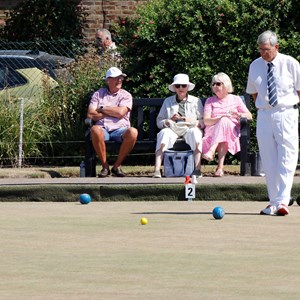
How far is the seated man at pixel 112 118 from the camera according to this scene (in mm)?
13422

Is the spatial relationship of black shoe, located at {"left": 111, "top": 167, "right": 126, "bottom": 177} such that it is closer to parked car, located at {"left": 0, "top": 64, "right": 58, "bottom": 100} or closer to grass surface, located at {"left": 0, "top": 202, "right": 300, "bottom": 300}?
grass surface, located at {"left": 0, "top": 202, "right": 300, "bottom": 300}

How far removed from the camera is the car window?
15914 millimetres

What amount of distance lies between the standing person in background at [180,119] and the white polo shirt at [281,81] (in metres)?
2.66

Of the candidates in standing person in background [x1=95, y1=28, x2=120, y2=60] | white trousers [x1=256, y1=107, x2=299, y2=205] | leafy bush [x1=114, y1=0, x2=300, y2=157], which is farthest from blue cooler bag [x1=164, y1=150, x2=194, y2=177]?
standing person in background [x1=95, y1=28, x2=120, y2=60]

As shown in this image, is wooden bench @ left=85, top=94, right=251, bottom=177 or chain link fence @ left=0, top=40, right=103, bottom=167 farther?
chain link fence @ left=0, top=40, right=103, bottom=167

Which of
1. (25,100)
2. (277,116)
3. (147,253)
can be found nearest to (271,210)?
(277,116)

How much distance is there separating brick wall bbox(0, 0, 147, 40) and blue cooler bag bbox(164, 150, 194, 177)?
8485mm

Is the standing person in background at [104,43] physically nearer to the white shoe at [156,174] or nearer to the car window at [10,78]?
the car window at [10,78]

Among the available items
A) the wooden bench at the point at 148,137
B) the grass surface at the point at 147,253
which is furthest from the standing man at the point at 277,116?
the wooden bench at the point at 148,137

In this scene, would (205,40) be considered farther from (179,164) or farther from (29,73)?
(179,164)

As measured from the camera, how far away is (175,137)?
13.3 m

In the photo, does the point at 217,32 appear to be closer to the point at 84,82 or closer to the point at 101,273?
the point at 84,82

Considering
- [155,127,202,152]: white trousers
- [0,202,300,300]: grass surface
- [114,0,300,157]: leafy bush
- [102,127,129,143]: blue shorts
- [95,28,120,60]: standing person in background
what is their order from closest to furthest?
1. [0,202,300,300]: grass surface
2. [155,127,202,152]: white trousers
3. [102,127,129,143]: blue shorts
4. [114,0,300,157]: leafy bush
5. [95,28,120,60]: standing person in background

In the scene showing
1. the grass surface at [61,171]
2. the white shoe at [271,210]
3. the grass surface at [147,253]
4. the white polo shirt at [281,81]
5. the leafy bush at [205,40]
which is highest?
the leafy bush at [205,40]
